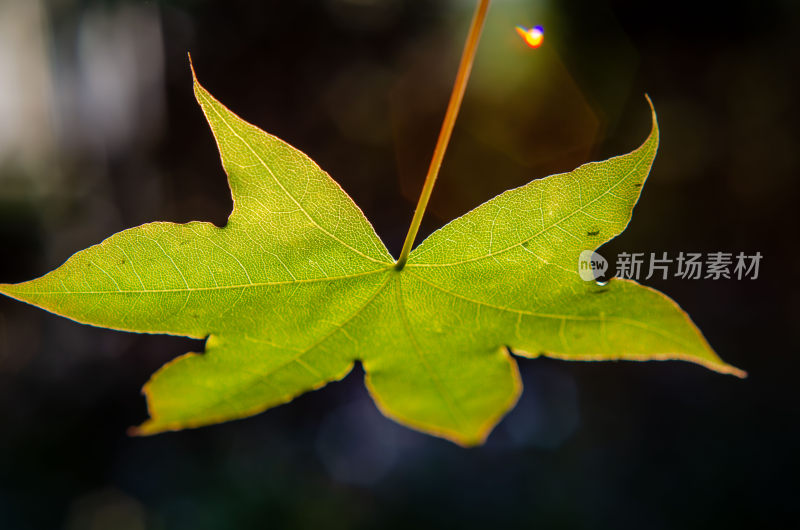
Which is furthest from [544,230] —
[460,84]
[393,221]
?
[393,221]

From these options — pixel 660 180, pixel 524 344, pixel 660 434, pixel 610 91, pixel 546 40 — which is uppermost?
pixel 546 40

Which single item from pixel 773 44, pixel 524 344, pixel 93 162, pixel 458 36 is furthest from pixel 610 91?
pixel 93 162

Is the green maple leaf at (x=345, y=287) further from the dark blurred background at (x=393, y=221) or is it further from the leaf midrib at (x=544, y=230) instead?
the dark blurred background at (x=393, y=221)

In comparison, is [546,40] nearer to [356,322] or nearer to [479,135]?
[479,135]

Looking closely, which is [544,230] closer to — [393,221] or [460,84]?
[460,84]

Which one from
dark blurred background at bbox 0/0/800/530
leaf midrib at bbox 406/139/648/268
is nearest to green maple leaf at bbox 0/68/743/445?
leaf midrib at bbox 406/139/648/268
